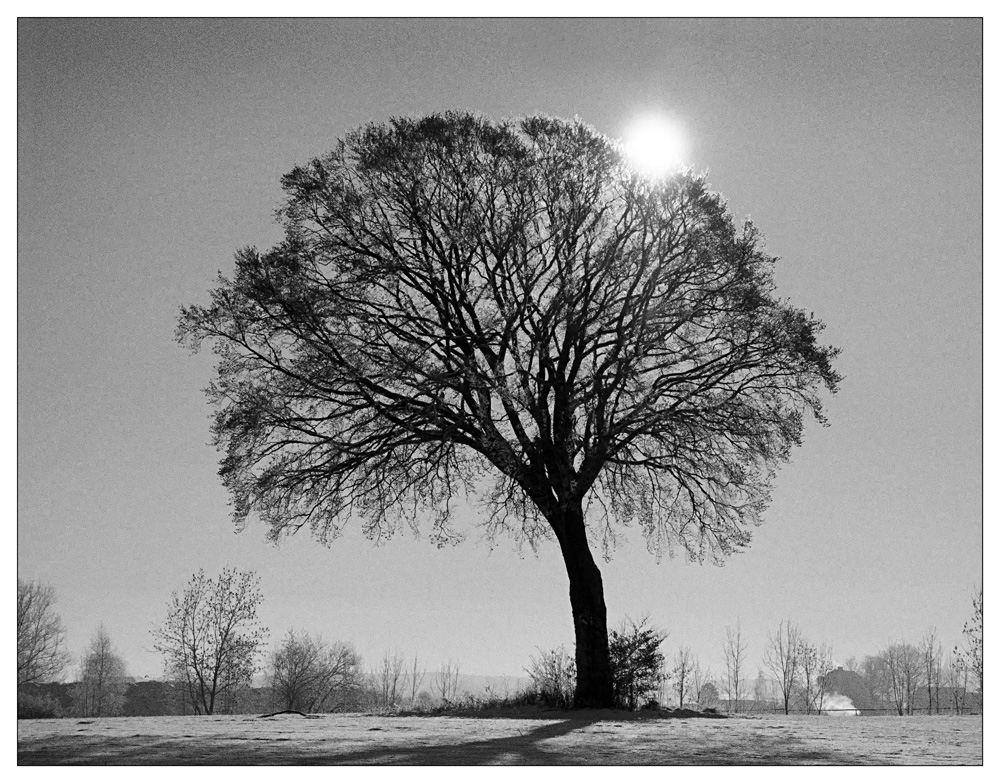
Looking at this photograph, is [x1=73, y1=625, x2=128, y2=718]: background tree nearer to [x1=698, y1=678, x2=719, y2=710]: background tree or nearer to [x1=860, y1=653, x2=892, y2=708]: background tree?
[x1=698, y1=678, x2=719, y2=710]: background tree

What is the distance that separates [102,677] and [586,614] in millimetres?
27685

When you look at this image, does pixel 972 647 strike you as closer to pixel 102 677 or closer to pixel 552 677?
pixel 552 677

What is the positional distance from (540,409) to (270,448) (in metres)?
4.50

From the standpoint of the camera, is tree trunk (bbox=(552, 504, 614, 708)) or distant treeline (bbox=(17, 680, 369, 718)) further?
distant treeline (bbox=(17, 680, 369, 718))

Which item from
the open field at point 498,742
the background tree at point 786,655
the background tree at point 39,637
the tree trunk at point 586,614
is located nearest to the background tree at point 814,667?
the background tree at point 786,655

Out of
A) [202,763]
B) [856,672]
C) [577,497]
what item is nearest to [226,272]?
[577,497]

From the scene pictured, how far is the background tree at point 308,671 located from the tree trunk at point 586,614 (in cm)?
1658

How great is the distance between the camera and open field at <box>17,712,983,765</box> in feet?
25.2

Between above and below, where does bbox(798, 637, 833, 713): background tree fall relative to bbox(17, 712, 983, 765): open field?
below

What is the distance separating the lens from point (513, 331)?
15664 mm

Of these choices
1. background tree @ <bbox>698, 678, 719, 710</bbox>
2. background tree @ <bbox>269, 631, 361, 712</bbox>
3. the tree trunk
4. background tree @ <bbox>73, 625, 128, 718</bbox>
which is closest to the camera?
the tree trunk

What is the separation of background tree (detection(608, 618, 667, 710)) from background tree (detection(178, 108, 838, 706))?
56 cm

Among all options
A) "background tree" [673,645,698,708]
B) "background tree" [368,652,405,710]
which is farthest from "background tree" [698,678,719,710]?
"background tree" [368,652,405,710]

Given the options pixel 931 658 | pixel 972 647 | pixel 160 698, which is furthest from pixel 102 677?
pixel 972 647
